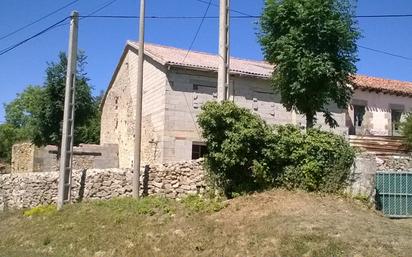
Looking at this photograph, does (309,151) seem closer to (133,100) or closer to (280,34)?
(280,34)

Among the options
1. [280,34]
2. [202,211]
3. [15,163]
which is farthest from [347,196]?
[15,163]

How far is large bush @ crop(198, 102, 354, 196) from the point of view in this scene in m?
15.3

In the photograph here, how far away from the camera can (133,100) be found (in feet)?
98.7

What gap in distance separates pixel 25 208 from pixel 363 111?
65.0 feet

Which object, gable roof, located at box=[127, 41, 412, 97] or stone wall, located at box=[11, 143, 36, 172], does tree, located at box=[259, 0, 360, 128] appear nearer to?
gable roof, located at box=[127, 41, 412, 97]

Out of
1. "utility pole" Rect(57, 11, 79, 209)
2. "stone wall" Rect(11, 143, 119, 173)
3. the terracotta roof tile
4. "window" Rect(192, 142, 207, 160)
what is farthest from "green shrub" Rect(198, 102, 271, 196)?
the terracotta roof tile

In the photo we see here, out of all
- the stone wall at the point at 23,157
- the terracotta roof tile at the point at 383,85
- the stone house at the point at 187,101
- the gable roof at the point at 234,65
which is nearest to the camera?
the stone house at the point at 187,101

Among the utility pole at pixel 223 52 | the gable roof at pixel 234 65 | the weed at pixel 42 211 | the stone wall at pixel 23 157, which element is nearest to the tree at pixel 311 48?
the utility pole at pixel 223 52

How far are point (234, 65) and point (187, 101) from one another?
4550mm

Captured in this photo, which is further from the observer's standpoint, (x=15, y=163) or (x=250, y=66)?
(x=15, y=163)

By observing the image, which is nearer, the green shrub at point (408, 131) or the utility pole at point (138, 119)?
the utility pole at point (138, 119)

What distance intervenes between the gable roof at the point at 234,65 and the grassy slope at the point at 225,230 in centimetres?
1003

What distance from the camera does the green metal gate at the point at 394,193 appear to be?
51.6 ft

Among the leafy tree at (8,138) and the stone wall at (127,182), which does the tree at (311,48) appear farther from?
the leafy tree at (8,138)
